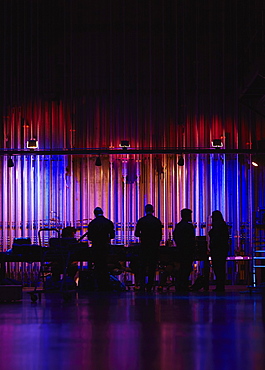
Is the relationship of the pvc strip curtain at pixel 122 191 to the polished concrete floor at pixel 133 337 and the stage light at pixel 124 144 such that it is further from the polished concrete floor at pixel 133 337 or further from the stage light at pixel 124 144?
the polished concrete floor at pixel 133 337

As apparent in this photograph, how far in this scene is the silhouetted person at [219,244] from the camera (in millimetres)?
12438

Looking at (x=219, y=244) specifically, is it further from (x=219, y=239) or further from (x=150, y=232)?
(x=150, y=232)

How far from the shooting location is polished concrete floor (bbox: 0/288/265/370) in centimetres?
392

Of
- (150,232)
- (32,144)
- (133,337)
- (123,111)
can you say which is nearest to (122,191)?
(123,111)

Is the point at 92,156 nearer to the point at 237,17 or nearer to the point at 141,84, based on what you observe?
the point at 141,84

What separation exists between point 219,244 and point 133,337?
7554 millimetres

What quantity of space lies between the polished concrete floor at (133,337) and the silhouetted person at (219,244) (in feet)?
13.5

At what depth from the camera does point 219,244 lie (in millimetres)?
12492

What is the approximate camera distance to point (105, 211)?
15.1 meters

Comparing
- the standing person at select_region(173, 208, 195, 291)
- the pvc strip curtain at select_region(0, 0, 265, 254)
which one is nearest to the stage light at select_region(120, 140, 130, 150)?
the pvc strip curtain at select_region(0, 0, 265, 254)

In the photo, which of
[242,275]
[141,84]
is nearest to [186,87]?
[141,84]

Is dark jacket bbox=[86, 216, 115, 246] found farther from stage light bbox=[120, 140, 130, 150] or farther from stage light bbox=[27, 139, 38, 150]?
stage light bbox=[27, 139, 38, 150]

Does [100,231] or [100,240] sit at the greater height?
[100,231]

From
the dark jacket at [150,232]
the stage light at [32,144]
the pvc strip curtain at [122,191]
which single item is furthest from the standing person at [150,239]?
the stage light at [32,144]
